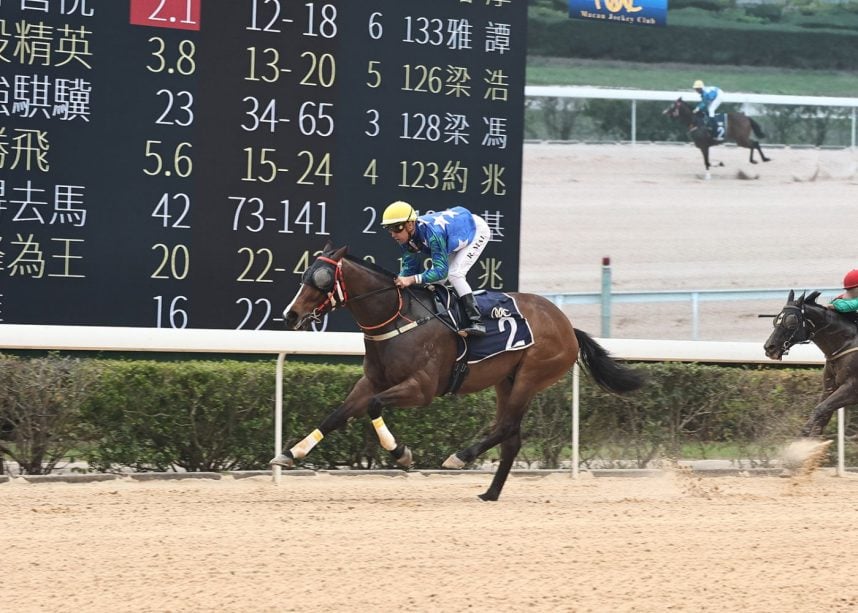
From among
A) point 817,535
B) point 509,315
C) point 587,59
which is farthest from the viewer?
point 587,59

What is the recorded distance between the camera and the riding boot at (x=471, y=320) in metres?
5.72

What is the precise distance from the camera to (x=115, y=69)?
6703 millimetres

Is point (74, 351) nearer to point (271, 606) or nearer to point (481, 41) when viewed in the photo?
point (481, 41)

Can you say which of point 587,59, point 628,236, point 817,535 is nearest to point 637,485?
point 817,535

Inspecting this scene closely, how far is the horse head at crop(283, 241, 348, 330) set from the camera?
536 cm

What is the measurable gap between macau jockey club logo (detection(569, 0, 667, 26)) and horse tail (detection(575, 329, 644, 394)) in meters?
16.5

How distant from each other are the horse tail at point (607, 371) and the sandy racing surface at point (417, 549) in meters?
0.50

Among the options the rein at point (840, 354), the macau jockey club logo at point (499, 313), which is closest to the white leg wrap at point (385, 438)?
the macau jockey club logo at point (499, 313)

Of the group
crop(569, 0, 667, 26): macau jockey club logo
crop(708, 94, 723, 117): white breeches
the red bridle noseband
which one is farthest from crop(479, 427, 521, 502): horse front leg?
crop(569, 0, 667, 26): macau jockey club logo

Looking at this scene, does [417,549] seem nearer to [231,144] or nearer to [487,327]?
[487,327]

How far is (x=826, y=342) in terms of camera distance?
698 cm

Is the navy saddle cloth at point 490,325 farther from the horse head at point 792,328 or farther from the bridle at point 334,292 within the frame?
the horse head at point 792,328

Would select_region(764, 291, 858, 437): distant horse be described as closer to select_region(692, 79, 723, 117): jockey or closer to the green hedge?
the green hedge

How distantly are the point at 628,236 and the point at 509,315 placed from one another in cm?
1180
